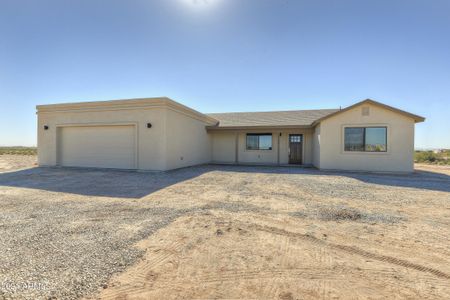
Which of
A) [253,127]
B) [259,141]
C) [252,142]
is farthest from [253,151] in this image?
[253,127]

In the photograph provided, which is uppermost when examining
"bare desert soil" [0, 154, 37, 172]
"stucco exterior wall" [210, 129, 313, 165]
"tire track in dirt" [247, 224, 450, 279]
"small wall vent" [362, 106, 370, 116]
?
"small wall vent" [362, 106, 370, 116]

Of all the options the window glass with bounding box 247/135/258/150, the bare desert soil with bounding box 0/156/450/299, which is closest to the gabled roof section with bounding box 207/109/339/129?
the window glass with bounding box 247/135/258/150

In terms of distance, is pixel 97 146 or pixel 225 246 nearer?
pixel 225 246

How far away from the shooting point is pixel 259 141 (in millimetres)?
16484

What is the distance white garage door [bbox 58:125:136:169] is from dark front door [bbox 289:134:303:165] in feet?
34.4

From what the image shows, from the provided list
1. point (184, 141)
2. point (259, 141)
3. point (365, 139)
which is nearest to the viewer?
point (365, 139)

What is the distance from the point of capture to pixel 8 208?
5078 mm

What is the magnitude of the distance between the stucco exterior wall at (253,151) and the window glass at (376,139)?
4.21 m

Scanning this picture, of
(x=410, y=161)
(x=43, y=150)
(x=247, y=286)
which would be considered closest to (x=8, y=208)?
(x=247, y=286)

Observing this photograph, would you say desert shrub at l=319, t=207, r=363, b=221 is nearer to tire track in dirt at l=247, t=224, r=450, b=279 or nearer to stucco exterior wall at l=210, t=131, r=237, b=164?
tire track in dirt at l=247, t=224, r=450, b=279

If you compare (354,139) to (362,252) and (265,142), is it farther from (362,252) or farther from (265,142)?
(362,252)

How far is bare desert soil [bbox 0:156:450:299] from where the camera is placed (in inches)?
92.7

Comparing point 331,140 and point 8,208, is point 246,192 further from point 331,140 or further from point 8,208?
point 331,140

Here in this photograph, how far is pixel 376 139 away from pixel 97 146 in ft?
49.1
